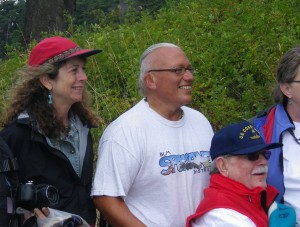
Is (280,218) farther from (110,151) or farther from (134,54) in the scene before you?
(134,54)

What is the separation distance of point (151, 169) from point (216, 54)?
3.30 meters

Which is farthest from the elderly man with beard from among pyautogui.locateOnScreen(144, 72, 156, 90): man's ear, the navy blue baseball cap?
pyautogui.locateOnScreen(144, 72, 156, 90): man's ear

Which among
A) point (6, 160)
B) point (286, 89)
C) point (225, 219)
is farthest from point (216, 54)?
point (6, 160)

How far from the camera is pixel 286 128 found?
400cm

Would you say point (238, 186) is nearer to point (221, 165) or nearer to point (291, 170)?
point (221, 165)

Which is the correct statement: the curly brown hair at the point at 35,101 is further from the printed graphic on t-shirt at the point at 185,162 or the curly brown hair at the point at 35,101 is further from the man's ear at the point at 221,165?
the man's ear at the point at 221,165

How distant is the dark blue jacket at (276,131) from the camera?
3.87m

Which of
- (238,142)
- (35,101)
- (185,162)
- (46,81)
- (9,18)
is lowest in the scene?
(185,162)

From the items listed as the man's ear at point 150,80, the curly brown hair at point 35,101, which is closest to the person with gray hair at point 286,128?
the man's ear at point 150,80

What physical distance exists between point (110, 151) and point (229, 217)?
2.55 feet

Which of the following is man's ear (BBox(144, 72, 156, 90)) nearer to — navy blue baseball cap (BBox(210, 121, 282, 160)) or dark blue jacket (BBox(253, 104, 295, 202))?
navy blue baseball cap (BBox(210, 121, 282, 160))

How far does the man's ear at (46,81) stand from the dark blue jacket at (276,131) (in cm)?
133

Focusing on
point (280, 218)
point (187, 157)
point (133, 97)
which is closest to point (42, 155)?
point (187, 157)

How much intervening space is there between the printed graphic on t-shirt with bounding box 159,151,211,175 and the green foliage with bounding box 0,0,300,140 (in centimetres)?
199
